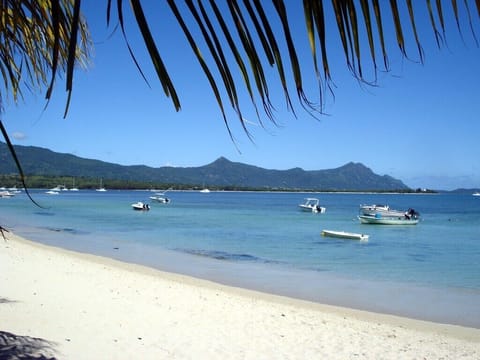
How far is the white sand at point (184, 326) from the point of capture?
548cm

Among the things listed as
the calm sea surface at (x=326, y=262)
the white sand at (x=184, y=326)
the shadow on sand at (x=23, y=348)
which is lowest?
the calm sea surface at (x=326, y=262)

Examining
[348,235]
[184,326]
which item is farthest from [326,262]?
[184,326]

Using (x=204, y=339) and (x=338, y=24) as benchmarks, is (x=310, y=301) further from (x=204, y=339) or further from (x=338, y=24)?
(x=338, y=24)

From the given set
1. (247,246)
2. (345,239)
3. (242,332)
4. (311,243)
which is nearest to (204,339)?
(242,332)

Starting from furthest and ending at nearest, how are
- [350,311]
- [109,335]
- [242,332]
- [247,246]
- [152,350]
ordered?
[247,246]
[350,311]
[242,332]
[109,335]
[152,350]

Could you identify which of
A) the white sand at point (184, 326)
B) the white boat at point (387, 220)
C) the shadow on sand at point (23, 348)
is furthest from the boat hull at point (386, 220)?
the shadow on sand at point (23, 348)

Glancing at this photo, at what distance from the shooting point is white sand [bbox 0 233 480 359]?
5.48 metres

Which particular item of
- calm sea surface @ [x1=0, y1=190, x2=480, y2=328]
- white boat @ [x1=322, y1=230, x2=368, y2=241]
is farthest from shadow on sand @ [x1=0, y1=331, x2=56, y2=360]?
white boat @ [x1=322, y1=230, x2=368, y2=241]

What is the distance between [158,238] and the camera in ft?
86.1

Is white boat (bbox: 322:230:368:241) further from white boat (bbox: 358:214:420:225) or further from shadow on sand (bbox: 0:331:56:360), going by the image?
shadow on sand (bbox: 0:331:56:360)

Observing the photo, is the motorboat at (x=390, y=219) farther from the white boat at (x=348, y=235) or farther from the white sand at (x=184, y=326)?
the white sand at (x=184, y=326)

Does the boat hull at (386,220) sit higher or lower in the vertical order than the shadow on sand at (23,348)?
lower

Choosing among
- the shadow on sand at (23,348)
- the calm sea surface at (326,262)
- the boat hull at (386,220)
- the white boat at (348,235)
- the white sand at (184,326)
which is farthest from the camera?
the boat hull at (386,220)

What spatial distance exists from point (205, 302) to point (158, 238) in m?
17.6
